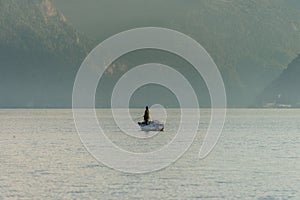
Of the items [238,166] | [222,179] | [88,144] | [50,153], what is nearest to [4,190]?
[222,179]

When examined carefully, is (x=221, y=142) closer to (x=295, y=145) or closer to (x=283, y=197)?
(x=295, y=145)

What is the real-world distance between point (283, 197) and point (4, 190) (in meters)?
22.3

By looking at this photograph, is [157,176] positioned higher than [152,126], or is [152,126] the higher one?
[152,126]

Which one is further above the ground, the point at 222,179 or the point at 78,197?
the point at 222,179

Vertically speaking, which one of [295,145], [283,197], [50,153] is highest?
[295,145]

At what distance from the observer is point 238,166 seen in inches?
3410

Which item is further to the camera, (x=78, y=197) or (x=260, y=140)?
(x=260, y=140)

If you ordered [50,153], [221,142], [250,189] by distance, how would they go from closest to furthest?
[250,189]
[50,153]
[221,142]

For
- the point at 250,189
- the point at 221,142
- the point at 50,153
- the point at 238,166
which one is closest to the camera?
the point at 250,189

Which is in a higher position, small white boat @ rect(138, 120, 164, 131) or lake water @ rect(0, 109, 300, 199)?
small white boat @ rect(138, 120, 164, 131)

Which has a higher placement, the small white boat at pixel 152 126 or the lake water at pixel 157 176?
the small white boat at pixel 152 126

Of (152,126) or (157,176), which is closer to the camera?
(157,176)

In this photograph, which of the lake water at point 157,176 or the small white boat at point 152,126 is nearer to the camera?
the lake water at point 157,176

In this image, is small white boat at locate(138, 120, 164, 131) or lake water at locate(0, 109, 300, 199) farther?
small white boat at locate(138, 120, 164, 131)
